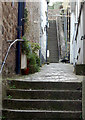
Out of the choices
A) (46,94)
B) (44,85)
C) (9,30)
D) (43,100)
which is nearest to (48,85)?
(44,85)

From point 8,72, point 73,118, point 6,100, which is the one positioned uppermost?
point 8,72

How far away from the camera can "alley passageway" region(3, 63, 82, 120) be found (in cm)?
306

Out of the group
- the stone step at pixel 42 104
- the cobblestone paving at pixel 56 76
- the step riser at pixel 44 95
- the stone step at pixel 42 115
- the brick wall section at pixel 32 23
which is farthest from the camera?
the brick wall section at pixel 32 23

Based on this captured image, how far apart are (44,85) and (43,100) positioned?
509 mm

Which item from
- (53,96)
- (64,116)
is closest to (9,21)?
(53,96)

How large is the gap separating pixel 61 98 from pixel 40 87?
1.75 feet

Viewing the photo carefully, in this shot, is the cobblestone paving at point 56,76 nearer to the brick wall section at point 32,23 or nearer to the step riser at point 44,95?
Result: the step riser at point 44,95

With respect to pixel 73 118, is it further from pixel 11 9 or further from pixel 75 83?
pixel 11 9

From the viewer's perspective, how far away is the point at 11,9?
4.41m

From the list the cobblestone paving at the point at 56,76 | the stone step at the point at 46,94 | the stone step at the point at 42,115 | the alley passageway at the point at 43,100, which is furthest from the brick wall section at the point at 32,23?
the stone step at the point at 42,115

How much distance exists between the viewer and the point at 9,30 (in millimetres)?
4223

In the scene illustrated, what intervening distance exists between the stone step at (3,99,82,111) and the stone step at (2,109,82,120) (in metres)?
0.16

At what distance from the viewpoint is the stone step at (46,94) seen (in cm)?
346

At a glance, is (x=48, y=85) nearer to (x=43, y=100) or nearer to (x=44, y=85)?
(x=44, y=85)
